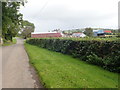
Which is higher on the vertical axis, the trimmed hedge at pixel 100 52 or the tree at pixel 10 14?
the tree at pixel 10 14

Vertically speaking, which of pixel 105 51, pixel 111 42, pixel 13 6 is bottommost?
pixel 105 51

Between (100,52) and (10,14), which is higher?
(10,14)

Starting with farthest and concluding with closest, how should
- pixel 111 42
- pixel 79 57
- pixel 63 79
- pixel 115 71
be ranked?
pixel 79 57
pixel 111 42
pixel 115 71
pixel 63 79

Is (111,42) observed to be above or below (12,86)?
above

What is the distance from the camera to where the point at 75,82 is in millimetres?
4738

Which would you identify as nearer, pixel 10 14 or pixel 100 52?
pixel 100 52

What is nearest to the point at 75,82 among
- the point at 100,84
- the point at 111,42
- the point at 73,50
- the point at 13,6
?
the point at 100,84

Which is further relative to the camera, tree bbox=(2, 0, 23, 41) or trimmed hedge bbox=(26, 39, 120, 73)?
tree bbox=(2, 0, 23, 41)

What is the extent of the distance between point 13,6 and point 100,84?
2832 centimetres

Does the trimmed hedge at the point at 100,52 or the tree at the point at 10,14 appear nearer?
the trimmed hedge at the point at 100,52

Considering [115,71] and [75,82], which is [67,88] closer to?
[75,82]

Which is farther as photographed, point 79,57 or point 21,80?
point 79,57

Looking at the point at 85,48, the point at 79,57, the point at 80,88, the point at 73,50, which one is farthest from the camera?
the point at 73,50

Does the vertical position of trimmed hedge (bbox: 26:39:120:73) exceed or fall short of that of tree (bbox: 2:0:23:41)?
it falls short
